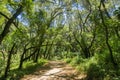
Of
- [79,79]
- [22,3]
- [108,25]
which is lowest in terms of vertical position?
[79,79]

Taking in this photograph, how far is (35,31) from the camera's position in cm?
2459

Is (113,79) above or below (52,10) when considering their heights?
below

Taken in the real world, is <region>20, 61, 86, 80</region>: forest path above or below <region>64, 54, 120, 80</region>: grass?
below

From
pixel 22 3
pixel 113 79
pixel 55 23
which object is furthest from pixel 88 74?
pixel 55 23

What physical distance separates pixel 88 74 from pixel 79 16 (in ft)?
52.2

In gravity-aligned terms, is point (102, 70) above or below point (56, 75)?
above

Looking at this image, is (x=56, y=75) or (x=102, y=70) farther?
(x=56, y=75)

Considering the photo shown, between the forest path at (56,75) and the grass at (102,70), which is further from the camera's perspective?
the forest path at (56,75)

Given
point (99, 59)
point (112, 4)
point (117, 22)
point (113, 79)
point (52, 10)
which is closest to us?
point (113, 79)

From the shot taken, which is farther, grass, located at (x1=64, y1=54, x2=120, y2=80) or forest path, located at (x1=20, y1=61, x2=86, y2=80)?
forest path, located at (x1=20, y1=61, x2=86, y2=80)

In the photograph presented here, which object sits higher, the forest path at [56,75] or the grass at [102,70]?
the grass at [102,70]

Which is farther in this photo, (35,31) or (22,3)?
(35,31)

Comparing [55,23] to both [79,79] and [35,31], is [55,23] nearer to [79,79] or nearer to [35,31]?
[35,31]

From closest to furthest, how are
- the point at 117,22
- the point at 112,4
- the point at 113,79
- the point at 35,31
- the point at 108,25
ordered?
the point at 113,79 < the point at 117,22 < the point at 108,25 < the point at 112,4 < the point at 35,31
